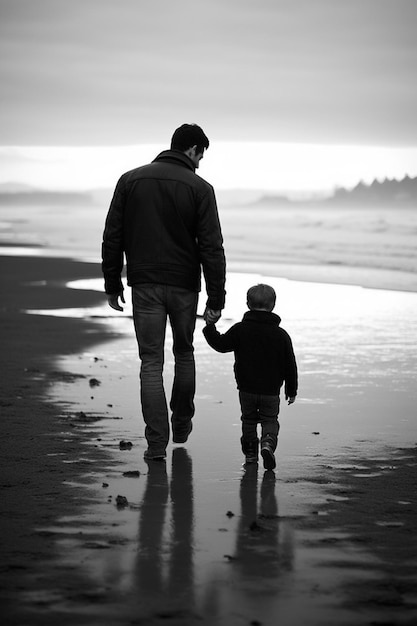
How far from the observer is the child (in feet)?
19.9

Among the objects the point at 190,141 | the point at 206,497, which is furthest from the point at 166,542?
the point at 190,141

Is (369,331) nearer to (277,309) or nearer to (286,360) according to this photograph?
(277,309)

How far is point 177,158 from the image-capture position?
21.1 ft

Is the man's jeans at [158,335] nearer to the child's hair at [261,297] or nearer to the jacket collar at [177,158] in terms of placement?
the child's hair at [261,297]

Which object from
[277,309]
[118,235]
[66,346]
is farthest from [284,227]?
[118,235]

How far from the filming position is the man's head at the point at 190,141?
6.46 m

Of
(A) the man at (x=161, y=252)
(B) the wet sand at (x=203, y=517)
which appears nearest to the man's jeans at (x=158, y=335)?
(A) the man at (x=161, y=252)

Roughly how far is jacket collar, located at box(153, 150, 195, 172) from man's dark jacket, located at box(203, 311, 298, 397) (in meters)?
1.02

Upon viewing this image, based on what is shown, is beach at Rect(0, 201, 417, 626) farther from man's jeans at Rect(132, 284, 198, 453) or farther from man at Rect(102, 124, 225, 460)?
man at Rect(102, 124, 225, 460)

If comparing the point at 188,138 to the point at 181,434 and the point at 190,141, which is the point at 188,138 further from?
the point at 181,434

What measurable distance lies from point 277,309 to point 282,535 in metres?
11.4

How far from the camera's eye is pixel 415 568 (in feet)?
13.2

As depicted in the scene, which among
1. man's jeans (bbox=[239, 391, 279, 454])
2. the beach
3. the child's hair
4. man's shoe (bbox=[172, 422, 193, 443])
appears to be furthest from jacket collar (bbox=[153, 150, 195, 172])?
the beach

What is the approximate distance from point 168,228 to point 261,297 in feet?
2.30
